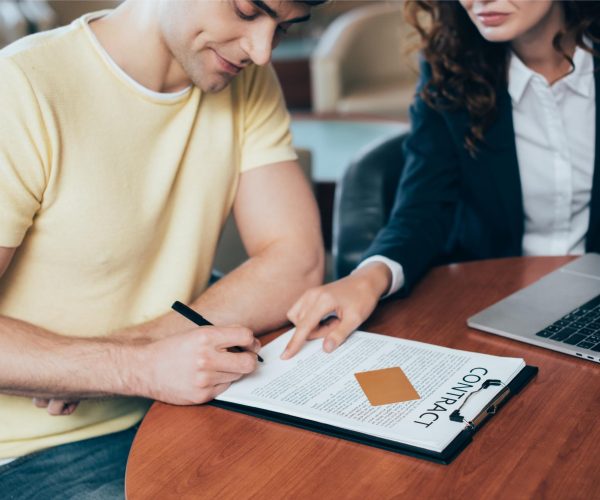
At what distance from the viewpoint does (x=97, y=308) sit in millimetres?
1077

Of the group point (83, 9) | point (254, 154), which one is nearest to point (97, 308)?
point (254, 154)

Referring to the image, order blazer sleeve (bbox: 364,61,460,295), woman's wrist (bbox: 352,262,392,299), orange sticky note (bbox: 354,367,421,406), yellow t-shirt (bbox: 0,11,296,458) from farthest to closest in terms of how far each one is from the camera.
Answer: blazer sleeve (bbox: 364,61,460,295), woman's wrist (bbox: 352,262,392,299), yellow t-shirt (bbox: 0,11,296,458), orange sticky note (bbox: 354,367,421,406)

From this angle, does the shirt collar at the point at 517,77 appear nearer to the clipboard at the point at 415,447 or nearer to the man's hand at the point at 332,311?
the man's hand at the point at 332,311

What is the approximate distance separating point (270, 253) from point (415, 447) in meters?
0.48

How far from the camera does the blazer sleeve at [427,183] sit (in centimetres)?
135

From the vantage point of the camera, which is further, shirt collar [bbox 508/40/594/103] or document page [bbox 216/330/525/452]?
shirt collar [bbox 508/40/594/103]

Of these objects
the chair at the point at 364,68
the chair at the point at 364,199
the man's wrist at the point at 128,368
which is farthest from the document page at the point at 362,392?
the chair at the point at 364,68

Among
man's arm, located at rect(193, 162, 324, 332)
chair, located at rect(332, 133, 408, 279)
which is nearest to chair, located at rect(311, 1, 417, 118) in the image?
chair, located at rect(332, 133, 408, 279)

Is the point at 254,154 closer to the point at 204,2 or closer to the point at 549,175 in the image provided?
the point at 204,2

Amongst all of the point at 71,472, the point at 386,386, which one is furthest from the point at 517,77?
the point at 71,472

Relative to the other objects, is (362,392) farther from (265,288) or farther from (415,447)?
(265,288)

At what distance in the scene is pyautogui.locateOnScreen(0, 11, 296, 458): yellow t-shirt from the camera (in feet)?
3.14

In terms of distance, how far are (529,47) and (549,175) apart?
228 mm

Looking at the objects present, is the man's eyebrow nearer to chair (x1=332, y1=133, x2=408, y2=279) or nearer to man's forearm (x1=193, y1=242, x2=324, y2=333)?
man's forearm (x1=193, y1=242, x2=324, y2=333)
